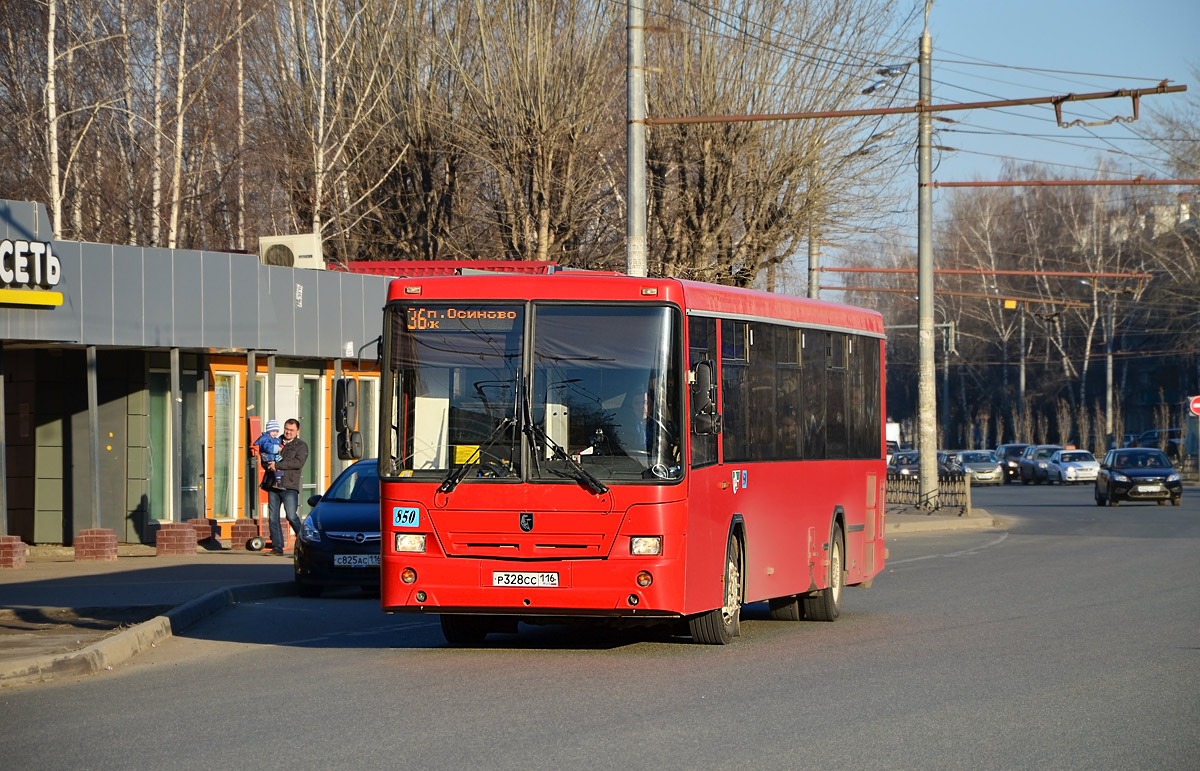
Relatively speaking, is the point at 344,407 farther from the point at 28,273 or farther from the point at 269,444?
the point at 269,444

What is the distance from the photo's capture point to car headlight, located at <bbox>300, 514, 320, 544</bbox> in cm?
1764

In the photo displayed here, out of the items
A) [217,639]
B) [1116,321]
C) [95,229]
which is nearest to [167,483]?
[217,639]

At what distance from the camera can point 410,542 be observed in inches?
466

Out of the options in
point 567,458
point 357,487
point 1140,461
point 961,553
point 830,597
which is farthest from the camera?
point 1140,461

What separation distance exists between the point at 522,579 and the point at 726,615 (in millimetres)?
2014

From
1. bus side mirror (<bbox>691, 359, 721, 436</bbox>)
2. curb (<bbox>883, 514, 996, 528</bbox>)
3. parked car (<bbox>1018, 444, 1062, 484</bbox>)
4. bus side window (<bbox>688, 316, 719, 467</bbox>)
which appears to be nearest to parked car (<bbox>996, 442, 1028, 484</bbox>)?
parked car (<bbox>1018, 444, 1062, 484</bbox>)

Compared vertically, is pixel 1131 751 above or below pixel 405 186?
below

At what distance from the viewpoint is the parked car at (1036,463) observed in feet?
221

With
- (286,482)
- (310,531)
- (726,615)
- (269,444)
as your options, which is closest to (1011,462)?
(269,444)

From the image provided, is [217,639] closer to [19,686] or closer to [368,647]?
[368,647]

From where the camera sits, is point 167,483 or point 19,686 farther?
point 167,483

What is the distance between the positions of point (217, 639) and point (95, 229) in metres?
33.5

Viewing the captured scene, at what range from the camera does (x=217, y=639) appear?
1356 centimetres

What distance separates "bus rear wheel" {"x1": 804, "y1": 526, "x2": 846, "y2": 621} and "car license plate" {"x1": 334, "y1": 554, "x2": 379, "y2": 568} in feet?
16.0
